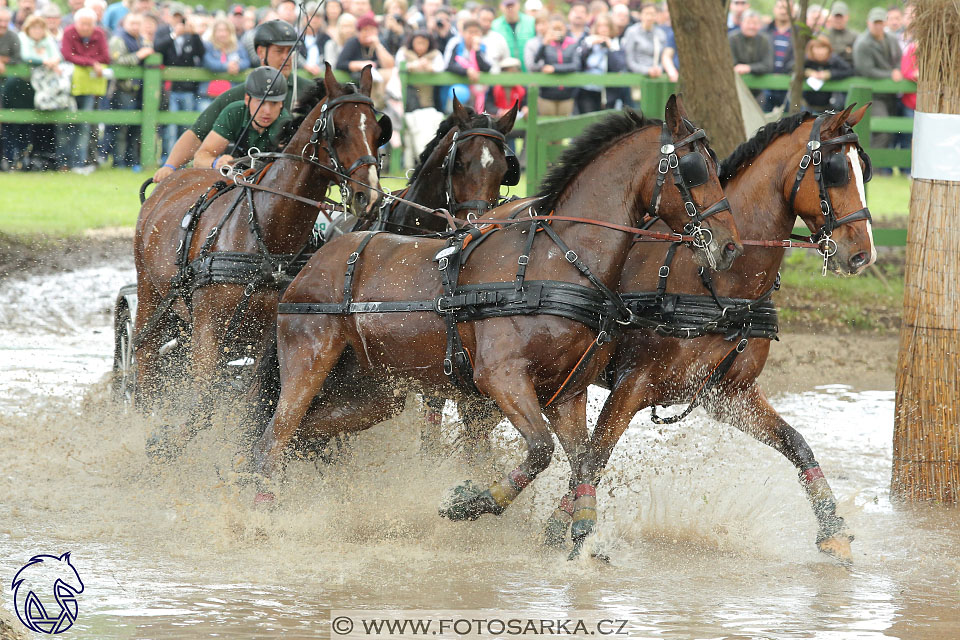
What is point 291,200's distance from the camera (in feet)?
21.6

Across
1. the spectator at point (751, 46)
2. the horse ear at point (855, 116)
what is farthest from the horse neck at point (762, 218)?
the spectator at point (751, 46)

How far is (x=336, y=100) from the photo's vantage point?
647 centimetres

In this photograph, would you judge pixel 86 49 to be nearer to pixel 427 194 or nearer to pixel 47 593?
pixel 427 194

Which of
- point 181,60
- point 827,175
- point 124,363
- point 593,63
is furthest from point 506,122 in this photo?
point 181,60

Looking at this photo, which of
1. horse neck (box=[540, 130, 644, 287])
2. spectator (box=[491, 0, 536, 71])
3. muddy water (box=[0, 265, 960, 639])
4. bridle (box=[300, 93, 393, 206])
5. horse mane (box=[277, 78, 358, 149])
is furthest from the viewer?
spectator (box=[491, 0, 536, 71])

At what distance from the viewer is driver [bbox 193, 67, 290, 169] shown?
7.34 metres

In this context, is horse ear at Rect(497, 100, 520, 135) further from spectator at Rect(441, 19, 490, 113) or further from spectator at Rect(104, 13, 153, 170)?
spectator at Rect(104, 13, 153, 170)

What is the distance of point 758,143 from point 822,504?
1677mm

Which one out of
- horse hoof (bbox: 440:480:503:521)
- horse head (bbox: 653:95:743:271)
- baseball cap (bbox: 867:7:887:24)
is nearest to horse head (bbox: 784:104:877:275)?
horse head (bbox: 653:95:743:271)

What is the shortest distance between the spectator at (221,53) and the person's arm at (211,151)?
7415 millimetres

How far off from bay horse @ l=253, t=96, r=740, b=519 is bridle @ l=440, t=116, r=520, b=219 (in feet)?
3.27

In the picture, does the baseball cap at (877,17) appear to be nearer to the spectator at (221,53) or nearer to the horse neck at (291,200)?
the spectator at (221,53)

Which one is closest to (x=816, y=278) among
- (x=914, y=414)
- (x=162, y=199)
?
(x=914, y=414)

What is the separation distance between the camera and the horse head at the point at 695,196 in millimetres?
5152
